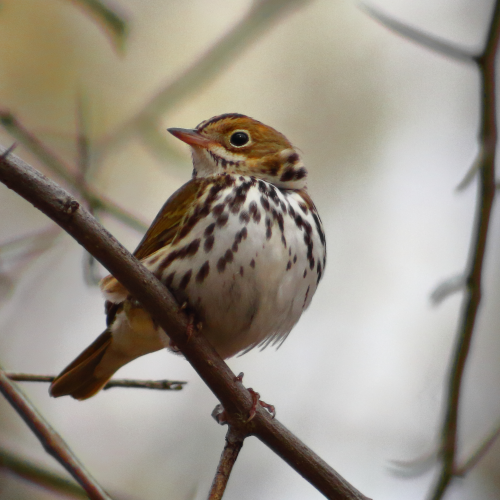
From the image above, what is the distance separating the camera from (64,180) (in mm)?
4672

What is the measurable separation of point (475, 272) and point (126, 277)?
5.20 feet

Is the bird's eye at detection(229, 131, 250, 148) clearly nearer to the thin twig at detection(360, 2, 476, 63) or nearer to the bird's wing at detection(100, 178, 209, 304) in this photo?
the bird's wing at detection(100, 178, 209, 304)

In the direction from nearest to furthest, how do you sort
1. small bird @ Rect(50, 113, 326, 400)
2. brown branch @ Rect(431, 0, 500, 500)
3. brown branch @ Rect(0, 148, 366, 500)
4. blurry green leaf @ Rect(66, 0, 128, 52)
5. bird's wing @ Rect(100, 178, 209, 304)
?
brown branch @ Rect(0, 148, 366, 500) < brown branch @ Rect(431, 0, 500, 500) < blurry green leaf @ Rect(66, 0, 128, 52) < small bird @ Rect(50, 113, 326, 400) < bird's wing @ Rect(100, 178, 209, 304)

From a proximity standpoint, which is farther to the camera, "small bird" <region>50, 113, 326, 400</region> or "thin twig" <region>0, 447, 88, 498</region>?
"small bird" <region>50, 113, 326, 400</region>

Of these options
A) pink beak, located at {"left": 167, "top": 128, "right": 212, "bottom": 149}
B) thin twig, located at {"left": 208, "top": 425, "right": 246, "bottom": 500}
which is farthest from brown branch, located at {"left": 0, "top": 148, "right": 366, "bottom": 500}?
pink beak, located at {"left": 167, "top": 128, "right": 212, "bottom": 149}

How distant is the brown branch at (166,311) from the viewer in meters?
2.85

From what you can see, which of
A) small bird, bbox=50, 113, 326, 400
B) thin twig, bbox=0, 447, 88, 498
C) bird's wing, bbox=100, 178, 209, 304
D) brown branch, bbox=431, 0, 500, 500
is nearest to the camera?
brown branch, bbox=431, 0, 500, 500

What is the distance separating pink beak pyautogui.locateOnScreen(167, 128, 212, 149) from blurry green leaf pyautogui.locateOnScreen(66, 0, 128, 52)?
0.94 m

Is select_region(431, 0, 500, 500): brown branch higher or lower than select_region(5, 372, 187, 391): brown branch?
higher

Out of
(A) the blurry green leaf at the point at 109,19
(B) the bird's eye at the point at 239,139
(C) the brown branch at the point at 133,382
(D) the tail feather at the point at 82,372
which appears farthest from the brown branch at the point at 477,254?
(D) the tail feather at the point at 82,372

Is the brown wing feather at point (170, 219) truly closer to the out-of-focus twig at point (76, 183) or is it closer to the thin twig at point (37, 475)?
the out-of-focus twig at point (76, 183)

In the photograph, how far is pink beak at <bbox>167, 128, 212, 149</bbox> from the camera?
4.91 m

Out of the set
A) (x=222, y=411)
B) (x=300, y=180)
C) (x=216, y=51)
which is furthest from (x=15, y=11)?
(x=222, y=411)

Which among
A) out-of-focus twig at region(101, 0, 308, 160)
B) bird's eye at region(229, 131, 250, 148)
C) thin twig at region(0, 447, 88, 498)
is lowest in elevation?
thin twig at region(0, 447, 88, 498)
